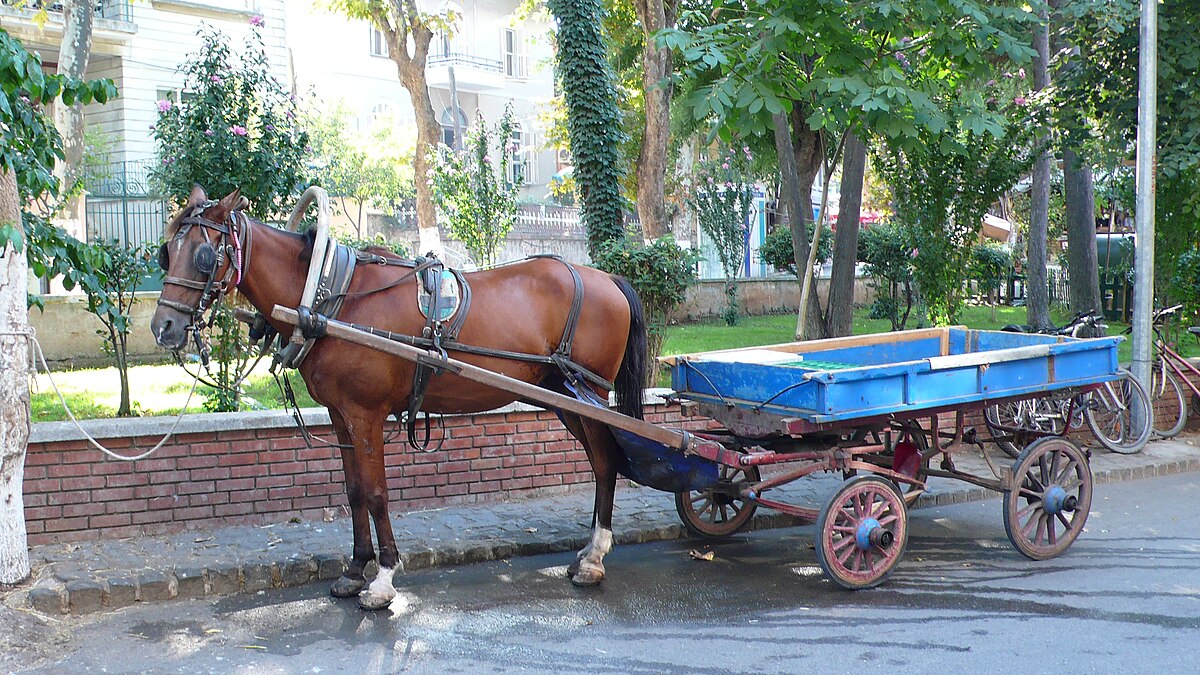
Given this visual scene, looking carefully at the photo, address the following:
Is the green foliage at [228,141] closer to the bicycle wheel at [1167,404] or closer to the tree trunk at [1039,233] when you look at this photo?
the bicycle wheel at [1167,404]

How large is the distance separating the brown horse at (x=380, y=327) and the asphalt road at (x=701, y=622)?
1.39 ft

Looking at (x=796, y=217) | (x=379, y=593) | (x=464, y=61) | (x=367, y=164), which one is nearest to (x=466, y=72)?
(x=464, y=61)

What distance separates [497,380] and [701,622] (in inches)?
68.6

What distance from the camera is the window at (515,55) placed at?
135ft

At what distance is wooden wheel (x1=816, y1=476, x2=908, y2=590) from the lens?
21.1ft

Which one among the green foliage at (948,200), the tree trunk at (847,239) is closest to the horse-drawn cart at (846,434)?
the tree trunk at (847,239)

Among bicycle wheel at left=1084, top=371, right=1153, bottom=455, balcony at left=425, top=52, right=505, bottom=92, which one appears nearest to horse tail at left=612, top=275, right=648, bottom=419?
bicycle wheel at left=1084, top=371, right=1153, bottom=455

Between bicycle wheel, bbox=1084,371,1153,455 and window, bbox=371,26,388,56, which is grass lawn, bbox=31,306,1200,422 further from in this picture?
window, bbox=371,26,388,56

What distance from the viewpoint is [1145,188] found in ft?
35.7

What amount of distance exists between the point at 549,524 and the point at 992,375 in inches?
125

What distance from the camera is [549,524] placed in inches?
314

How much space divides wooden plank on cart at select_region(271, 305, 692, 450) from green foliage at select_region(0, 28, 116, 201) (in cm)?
160

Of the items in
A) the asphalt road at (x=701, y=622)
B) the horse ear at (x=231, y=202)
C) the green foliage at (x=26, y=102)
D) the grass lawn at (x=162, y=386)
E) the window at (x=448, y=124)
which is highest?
the window at (x=448, y=124)

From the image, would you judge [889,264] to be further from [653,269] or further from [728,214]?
[653,269]
